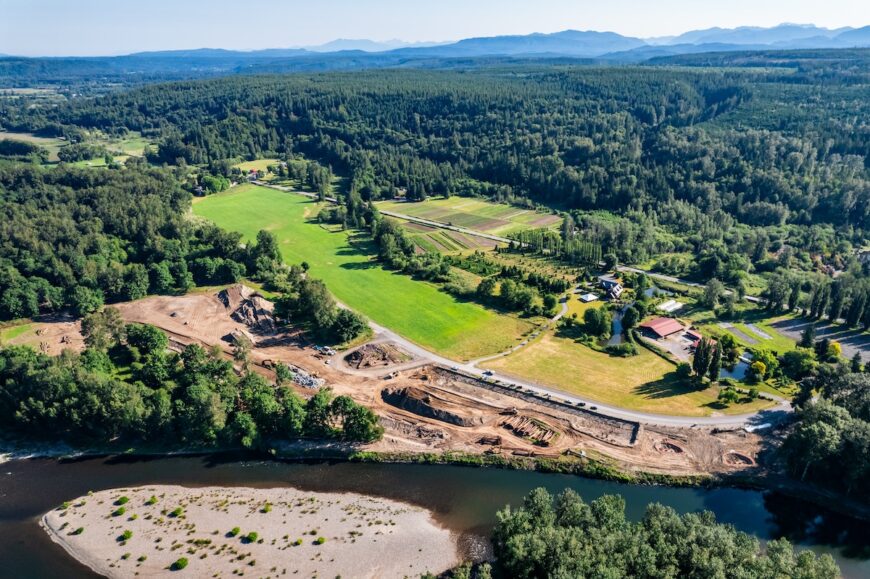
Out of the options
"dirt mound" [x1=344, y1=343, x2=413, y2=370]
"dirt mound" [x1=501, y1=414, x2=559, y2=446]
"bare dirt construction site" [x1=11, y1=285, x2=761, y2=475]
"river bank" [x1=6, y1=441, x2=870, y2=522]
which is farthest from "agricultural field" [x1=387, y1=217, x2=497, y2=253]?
"river bank" [x1=6, y1=441, x2=870, y2=522]

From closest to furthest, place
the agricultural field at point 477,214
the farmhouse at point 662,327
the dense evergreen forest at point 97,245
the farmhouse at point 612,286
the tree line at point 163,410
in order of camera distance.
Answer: the tree line at point 163,410 < the farmhouse at point 662,327 < the dense evergreen forest at point 97,245 < the farmhouse at point 612,286 < the agricultural field at point 477,214

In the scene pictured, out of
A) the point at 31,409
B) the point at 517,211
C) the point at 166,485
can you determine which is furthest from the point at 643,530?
the point at 517,211

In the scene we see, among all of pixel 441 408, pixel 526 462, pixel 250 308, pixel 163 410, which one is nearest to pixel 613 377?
pixel 526 462

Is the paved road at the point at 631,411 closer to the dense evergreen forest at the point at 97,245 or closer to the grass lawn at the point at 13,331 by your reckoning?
the dense evergreen forest at the point at 97,245

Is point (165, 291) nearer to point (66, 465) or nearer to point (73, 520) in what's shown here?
point (66, 465)

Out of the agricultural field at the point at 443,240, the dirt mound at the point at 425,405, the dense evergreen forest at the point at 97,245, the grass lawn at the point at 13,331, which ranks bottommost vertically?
the dirt mound at the point at 425,405

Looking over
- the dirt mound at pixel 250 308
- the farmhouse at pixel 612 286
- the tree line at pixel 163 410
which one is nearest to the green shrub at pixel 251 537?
the tree line at pixel 163 410

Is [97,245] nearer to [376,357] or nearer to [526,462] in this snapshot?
[376,357]
